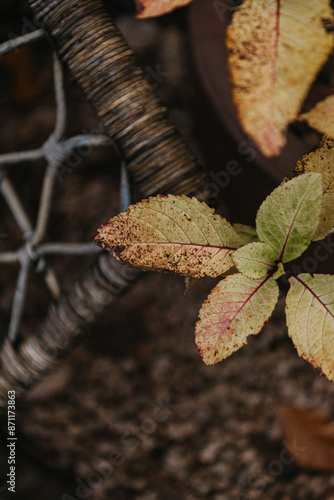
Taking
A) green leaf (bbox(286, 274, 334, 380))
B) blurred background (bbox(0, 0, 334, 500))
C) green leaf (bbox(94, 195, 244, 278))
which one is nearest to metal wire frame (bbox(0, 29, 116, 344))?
→ green leaf (bbox(94, 195, 244, 278))

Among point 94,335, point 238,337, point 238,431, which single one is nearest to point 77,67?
point 238,337

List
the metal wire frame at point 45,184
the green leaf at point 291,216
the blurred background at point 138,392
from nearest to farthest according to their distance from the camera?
1. the green leaf at point 291,216
2. the metal wire frame at point 45,184
3. the blurred background at point 138,392

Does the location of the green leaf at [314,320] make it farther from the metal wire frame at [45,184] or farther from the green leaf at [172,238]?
the metal wire frame at [45,184]

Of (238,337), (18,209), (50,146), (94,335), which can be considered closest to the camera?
(238,337)

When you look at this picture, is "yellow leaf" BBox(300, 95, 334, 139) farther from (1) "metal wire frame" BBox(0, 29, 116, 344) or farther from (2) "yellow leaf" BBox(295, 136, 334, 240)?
(1) "metal wire frame" BBox(0, 29, 116, 344)

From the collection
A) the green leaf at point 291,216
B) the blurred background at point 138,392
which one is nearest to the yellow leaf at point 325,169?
the green leaf at point 291,216

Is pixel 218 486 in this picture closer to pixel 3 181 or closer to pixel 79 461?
pixel 79 461
